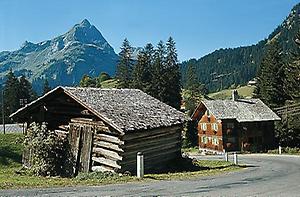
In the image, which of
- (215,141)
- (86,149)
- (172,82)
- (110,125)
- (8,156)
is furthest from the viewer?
(172,82)

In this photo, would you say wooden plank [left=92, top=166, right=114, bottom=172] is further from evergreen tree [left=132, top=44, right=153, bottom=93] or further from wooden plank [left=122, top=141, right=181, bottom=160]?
evergreen tree [left=132, top=44, right=153, bottom=93]

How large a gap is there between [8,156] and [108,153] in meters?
16.1

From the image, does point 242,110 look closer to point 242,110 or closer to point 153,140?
point 242,110

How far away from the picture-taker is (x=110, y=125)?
20625 mm

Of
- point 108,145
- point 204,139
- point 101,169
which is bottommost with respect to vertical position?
point 204,139

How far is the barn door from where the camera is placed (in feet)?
73.8

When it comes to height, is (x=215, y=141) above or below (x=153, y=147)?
below

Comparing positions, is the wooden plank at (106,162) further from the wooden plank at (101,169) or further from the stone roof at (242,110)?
Result: the stone roof at (242,110)

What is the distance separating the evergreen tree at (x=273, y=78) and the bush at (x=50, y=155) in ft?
197

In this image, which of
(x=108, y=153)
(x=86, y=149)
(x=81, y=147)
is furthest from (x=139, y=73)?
(x=108, y=153)

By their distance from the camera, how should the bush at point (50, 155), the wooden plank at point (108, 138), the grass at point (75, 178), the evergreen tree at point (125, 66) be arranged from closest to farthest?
the grass at point (75, 178) → the wooden plank at point (108, 138) → the bush at point (50, 155) → the evergreen tree at point (125, 66)

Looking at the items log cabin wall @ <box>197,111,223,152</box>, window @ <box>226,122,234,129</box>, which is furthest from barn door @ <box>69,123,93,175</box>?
window @ <box>226,122,234,129</box>

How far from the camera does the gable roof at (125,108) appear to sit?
21344 millimetres

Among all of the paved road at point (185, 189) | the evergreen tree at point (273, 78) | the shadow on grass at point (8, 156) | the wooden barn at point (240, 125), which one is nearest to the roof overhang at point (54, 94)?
the paved road at point (185, 189)
